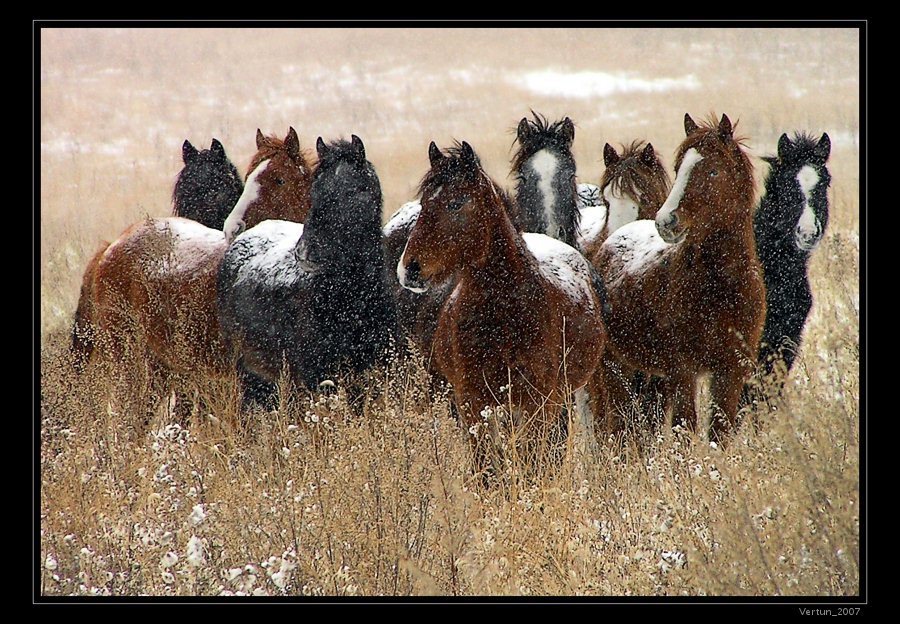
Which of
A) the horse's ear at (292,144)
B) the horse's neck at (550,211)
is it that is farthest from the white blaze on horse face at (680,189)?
the horse's ear at (292,144)

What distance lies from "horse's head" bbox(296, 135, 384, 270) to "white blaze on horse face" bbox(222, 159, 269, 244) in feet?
4.19

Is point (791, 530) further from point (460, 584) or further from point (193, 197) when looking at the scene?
point (193, 197)

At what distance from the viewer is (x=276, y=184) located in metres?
6.84

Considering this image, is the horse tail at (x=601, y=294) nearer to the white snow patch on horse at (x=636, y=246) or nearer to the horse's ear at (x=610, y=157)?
the white snow patch on horse at (x=636, y=246)

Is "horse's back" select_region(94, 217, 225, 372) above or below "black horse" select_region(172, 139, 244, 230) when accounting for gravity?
below

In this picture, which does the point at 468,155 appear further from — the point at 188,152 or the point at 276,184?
the point at 188,152

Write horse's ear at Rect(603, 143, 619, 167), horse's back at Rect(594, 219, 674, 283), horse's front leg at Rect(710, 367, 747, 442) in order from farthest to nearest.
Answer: horse's ear at Rect(603, 143, 619, 167), horse's back at Rect(594, 219, 674, 283), horse's front leg at Rect(710, 367, 747, 442)

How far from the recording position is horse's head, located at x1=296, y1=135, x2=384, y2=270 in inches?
214

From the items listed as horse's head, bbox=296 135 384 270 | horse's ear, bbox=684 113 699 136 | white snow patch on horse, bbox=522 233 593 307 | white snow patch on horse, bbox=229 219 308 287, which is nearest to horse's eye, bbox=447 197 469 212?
white snow patch on horse, bbox=522 233 593 307

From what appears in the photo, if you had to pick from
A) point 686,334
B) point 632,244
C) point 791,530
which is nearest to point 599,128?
point 632,244

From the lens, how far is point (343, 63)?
20.7 feet

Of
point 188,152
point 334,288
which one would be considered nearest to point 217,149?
point 188,152

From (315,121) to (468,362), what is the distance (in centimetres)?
493

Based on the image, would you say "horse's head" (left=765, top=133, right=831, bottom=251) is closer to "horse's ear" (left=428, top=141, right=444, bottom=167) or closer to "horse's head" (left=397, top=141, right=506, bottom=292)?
"horse's head" (left=397, top=141, right=506, bottom=292)
